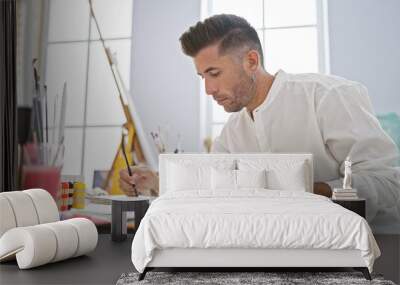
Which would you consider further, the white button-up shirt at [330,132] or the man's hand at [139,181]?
the man's hand at [139,181]

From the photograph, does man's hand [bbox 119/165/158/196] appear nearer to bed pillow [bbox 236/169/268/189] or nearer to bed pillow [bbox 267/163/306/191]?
bed pillow [bbox 236/169/268/189]

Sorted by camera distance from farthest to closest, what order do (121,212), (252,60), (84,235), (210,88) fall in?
(210,88) < (252,60) < (121,212) < (84,235)

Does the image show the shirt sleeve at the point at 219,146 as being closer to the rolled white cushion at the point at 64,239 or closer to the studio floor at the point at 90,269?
the studio floor at the point at 90,269

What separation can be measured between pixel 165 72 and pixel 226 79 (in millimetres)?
721

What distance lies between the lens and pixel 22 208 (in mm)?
4309

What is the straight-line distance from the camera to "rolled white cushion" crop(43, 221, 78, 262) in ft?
13.6

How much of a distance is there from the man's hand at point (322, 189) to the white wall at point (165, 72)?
4.23 feet

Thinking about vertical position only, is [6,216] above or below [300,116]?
below

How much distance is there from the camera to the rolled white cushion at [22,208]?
13.9 feet

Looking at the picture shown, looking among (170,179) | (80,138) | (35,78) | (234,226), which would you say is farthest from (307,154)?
(35,78)

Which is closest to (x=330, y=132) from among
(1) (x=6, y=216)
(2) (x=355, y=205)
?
(2) (x=355, y=205)

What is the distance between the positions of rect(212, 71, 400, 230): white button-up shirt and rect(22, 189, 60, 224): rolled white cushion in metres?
2.06

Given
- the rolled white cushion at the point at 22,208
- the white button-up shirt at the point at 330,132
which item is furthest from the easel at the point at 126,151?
the rolled white cushion at the point at 22,208

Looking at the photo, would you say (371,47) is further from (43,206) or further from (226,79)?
A: (43,206)
